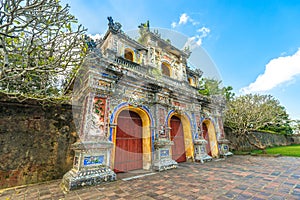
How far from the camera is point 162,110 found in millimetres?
6645

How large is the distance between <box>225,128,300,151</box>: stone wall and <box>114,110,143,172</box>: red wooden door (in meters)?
9.35

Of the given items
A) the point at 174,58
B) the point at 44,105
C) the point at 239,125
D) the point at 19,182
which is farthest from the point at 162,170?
the point at 239,125

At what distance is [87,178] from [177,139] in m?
5.00

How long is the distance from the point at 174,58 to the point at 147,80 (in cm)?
491

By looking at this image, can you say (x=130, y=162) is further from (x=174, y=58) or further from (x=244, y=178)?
(x=174, y=58)

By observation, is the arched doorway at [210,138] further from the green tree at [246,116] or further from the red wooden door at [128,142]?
the red wooden door at [128,142]

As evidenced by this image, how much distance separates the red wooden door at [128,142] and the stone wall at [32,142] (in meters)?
1.75

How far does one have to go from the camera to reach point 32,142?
4645 millimetres

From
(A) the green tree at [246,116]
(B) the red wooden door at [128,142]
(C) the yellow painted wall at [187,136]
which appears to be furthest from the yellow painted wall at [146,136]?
(A) the green tree at [246,116]

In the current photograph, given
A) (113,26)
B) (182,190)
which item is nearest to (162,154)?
(182,190)

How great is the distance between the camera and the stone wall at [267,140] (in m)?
12.4

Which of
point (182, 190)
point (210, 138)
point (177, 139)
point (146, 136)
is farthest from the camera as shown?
point (210, 138)

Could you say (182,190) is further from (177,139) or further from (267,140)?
(267,140)

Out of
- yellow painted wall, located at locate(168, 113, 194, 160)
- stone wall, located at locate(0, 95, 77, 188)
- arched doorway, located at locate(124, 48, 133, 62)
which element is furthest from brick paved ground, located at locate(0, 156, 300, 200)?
arched doorway, located at locate(124, 48, 133, 62)
